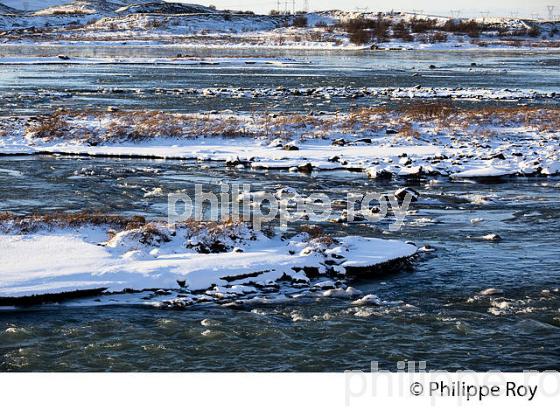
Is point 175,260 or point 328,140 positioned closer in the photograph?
point 175,260

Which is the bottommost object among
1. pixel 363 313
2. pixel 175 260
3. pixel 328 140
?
pixel 363 313

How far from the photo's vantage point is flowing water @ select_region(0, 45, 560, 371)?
10.9 m

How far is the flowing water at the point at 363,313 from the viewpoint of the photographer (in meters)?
10.9

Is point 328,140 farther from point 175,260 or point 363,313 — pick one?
point 363,313

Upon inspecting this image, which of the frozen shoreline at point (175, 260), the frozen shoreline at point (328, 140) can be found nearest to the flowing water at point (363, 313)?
the frozen shoreline at point (175, 260)

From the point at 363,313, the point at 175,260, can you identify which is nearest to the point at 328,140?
the point at 175,260

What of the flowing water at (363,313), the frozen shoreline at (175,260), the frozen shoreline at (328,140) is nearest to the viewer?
the flowing water at (363,313)

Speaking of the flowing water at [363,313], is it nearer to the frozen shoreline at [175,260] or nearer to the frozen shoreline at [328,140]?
the frozen shoreline at [175,260]

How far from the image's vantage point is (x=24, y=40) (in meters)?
134

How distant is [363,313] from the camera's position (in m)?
12.5

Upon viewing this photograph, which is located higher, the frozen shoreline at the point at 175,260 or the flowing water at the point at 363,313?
the frozen shoreline at the point at 175,260

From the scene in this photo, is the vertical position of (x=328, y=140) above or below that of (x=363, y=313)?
above

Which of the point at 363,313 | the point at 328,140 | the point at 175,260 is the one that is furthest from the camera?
the point at 328,140

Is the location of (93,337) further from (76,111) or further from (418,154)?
(76,111)
